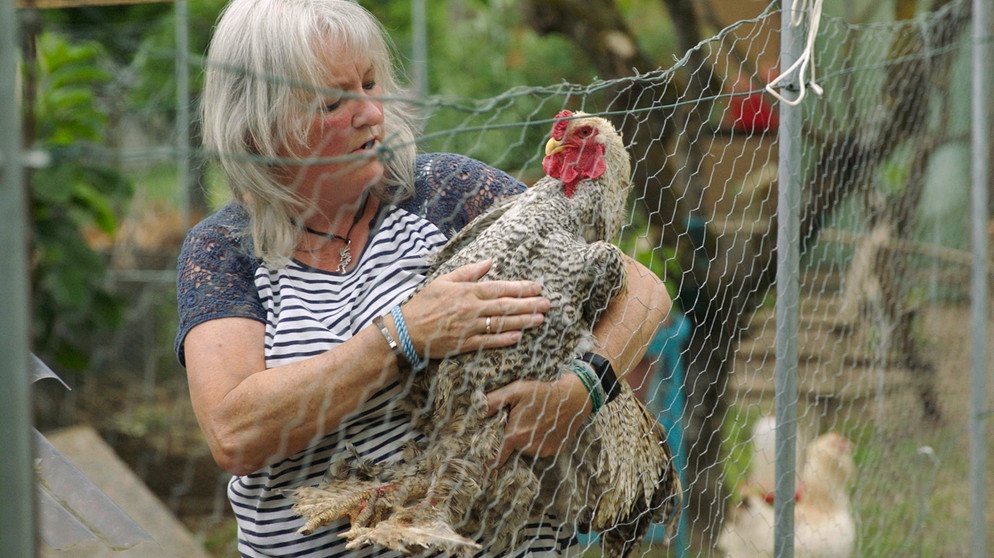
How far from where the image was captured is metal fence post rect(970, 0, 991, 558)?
8.95 feet

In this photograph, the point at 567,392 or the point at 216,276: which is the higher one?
the point at 216,276

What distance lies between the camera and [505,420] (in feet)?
4.76

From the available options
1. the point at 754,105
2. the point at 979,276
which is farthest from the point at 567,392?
the point at 979,276

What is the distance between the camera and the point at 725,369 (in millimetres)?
2984

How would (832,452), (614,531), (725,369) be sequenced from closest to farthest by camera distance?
1. (614,531)
2. (725,369)
3. (832,452)

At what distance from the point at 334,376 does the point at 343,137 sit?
16.2 inches

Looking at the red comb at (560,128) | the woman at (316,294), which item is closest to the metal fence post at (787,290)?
the woman at (316,294)

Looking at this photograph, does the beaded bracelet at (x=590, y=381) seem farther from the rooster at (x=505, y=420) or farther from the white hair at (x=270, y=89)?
the white hair at (x=270, y=89)

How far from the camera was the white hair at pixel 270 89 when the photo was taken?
1525 mm

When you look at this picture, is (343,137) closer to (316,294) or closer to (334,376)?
(316,294)

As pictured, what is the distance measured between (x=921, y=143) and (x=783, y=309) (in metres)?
1.75

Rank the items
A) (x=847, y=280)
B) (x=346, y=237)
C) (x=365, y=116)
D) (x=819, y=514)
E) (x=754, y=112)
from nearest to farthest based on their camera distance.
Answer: (x=365, y=116) → (x=346, y=237) → (x=754, y=112) → (x=819, y=514) → (x=847, y=280)

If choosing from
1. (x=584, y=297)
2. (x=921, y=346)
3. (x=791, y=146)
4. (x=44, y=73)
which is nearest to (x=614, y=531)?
(x=584, y=297)

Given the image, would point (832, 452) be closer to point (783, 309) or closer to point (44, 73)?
point (783, 309)
